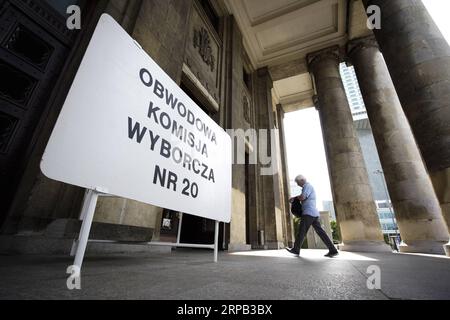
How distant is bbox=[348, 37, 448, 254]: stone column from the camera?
6.14 meters

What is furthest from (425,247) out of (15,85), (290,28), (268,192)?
(290,28)

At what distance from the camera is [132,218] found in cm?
322

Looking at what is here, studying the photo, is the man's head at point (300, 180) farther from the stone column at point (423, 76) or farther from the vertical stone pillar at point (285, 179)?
the vertical stone pillar at point (285, 179)

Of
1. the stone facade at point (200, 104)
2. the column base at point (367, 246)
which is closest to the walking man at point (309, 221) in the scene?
the stone facade at point (200, 104)

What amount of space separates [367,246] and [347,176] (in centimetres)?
272

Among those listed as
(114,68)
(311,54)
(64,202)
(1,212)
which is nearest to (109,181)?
(114,68)

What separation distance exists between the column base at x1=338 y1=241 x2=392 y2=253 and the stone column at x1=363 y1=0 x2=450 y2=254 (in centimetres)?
355

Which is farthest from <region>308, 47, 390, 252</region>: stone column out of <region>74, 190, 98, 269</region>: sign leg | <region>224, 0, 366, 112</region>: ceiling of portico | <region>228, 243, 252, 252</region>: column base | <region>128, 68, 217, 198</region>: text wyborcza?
<region>74, 190, 98, 269</region>: sign leg

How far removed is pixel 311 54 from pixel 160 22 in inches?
419

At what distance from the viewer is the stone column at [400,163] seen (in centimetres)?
614

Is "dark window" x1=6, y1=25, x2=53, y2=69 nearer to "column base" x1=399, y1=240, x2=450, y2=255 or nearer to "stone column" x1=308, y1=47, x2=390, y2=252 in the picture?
"column base" x1=399, y1=240, x2=450, y2=255

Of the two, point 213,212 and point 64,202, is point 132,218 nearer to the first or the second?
point 64,202

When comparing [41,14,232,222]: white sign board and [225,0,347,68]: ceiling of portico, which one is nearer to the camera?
[41,14,232,222]: white sign board

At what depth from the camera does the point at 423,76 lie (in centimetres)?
411
